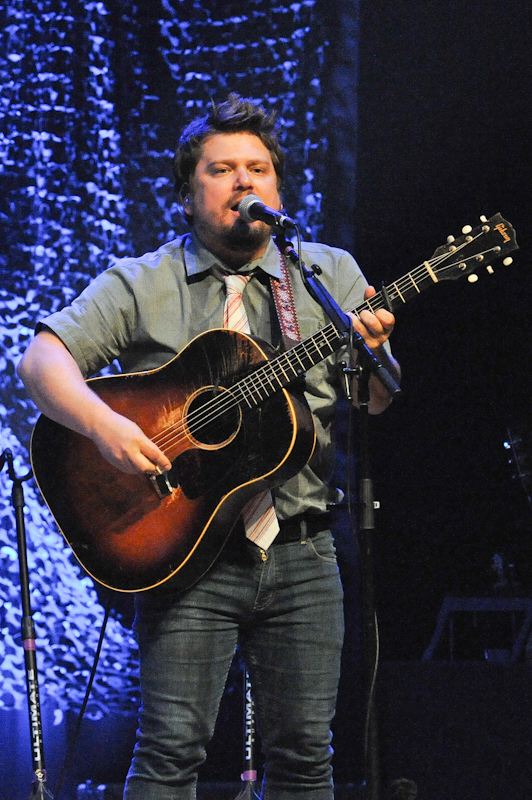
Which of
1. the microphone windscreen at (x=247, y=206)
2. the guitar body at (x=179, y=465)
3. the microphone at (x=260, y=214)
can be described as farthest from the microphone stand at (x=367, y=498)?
the guitar body at (x=179, y=465)

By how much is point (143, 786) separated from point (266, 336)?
114 centimetres

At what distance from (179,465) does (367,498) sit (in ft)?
1.91

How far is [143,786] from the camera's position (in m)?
1.89

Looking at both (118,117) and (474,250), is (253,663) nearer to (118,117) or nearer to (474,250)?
(474,250)

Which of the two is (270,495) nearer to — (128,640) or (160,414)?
(160,414)

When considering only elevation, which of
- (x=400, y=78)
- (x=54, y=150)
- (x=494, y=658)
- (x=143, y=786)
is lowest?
(x=143, y=786)

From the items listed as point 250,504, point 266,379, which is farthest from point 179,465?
point 266,379

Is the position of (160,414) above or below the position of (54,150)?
below

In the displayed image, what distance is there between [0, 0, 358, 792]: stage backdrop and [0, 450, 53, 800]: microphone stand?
→ 0.39 meters

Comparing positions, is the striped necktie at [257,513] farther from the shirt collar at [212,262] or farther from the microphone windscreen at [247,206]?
the microphone windscreen at [247,206]

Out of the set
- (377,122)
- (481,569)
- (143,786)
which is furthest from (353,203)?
(143,786)

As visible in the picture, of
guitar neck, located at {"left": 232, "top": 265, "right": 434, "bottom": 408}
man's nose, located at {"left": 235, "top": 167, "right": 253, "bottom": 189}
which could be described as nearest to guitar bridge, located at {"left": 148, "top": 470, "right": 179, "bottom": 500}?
guitar neck, located at {"left": 232, "top": 265, "right": 434, "bottom": 408}

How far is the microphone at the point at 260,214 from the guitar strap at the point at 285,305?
20 centimetres

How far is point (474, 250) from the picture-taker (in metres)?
2.01
